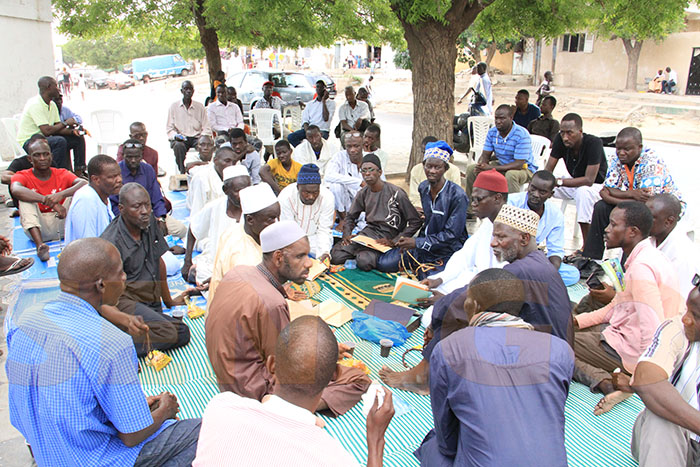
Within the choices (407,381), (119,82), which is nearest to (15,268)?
(407,381)

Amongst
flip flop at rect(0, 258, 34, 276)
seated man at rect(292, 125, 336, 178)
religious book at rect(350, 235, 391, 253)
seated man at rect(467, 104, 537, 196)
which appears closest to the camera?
flip flop at rect(0, 258, 34, 276)

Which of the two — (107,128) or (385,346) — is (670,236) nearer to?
(385,346)

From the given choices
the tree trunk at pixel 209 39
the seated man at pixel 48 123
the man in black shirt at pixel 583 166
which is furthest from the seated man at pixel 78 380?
the tree trunk at pixel 209 39

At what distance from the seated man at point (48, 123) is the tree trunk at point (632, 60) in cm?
2310

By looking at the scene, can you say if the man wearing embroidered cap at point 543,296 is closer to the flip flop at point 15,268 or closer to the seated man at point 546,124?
the flip flop at point 15,268

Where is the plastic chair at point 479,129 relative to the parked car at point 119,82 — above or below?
below

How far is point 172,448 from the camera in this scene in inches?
98.3

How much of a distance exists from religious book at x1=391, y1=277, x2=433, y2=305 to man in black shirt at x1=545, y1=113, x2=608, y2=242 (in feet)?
8.83

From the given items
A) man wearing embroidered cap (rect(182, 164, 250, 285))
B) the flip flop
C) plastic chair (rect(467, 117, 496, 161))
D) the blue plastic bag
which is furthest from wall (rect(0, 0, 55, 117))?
the blue plastic bag

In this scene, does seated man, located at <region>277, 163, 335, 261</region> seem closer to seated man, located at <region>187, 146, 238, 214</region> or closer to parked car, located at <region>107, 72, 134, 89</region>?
seated man, located at <region>187, 146, 238, 214</region>

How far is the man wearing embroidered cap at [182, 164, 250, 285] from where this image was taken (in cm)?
Result: 504

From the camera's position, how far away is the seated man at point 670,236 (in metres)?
4.10

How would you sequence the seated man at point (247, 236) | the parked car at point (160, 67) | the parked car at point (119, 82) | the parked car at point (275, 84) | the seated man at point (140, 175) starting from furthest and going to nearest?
the parked car at point (160, 67) → the parked car at point (119, 82) → the parked car at point (275, 84) → the seated man at point (140, 175) → the seated man at point (247, 236)

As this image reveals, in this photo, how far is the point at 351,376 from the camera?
11.4 ft
